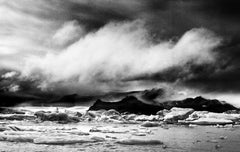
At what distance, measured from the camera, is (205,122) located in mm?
41156

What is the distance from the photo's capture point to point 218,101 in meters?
90.8

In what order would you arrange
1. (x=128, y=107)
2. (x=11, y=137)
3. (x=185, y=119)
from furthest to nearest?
(x=128, y=107)
(x=185, y=119)
(x=11, y=137)

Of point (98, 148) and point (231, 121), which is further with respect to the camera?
point (231, 121)

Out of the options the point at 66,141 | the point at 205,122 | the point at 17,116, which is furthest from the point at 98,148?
the point at 17,116

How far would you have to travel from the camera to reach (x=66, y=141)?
15141 mm

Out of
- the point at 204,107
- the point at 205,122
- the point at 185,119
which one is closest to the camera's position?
the point at 205,122

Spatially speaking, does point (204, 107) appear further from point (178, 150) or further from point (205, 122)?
point (178, 150)

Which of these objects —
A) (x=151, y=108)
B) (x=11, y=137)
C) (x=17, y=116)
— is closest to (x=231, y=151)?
(x=11, y=137)

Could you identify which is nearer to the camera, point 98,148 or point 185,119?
point 98,148

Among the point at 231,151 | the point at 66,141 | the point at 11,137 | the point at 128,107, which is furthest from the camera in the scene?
the point at 128,107

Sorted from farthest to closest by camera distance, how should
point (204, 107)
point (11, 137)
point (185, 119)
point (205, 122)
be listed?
point (204, 107) < point (185, 119) < point (205, 122) < point (11, 137)

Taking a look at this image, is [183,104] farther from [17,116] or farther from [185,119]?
[17,116]

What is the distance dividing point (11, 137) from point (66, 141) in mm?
3281

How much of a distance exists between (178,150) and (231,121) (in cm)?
3171
